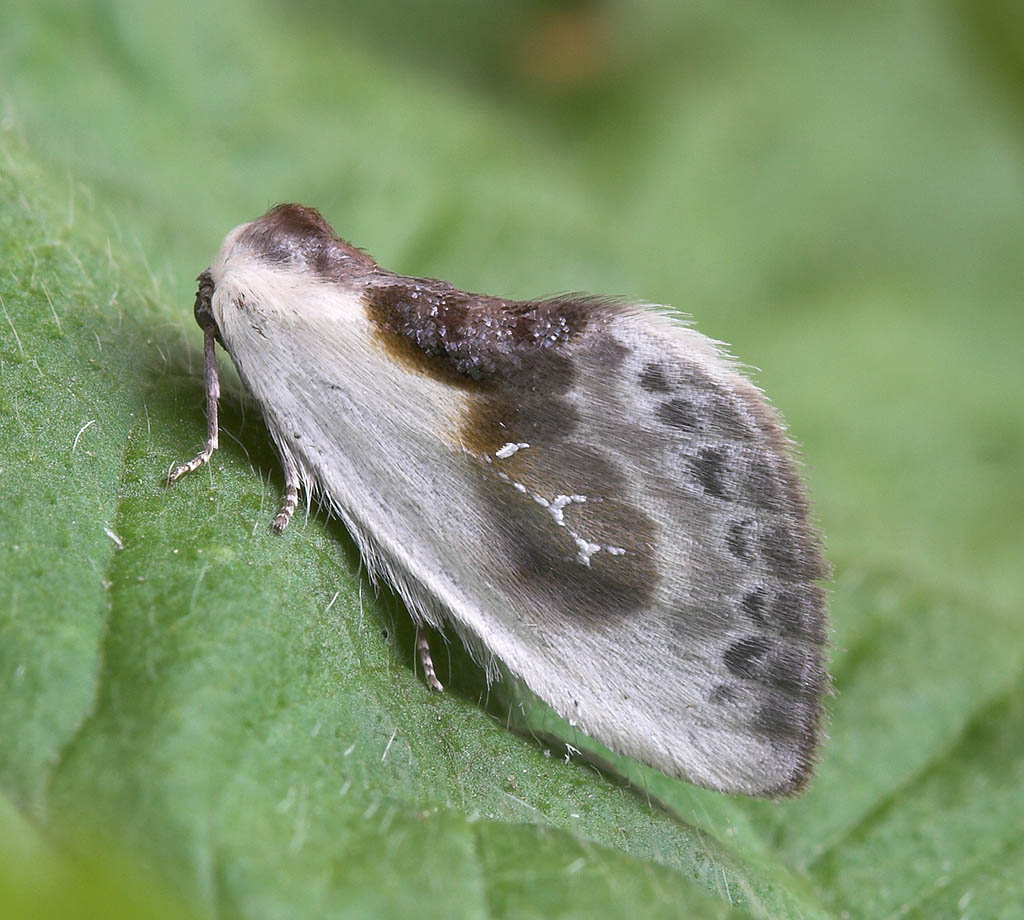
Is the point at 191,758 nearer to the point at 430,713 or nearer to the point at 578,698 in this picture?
the point at 430,713

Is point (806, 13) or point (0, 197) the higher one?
point (806, 13)

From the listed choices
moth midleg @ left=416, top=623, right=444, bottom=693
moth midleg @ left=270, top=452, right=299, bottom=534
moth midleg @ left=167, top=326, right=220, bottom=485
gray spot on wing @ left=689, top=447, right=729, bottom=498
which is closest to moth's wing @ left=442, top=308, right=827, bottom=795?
gray spot on wing @ left=689, top=447, right=729, bottom=498

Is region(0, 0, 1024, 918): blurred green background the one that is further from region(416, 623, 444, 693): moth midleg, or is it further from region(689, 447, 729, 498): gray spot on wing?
region(689, 447, 729, 498): gray spot on wing

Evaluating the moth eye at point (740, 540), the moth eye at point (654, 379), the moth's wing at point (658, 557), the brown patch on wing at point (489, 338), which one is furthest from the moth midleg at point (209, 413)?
the moth eye at point (740, 540)

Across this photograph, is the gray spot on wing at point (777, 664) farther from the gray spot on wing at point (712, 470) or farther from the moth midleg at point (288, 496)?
the moth midleg at point (288, 496)

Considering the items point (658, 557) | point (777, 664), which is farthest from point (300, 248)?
point (777, 664)

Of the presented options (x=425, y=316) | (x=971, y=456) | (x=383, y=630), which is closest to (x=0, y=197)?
(x=425, y=316)
